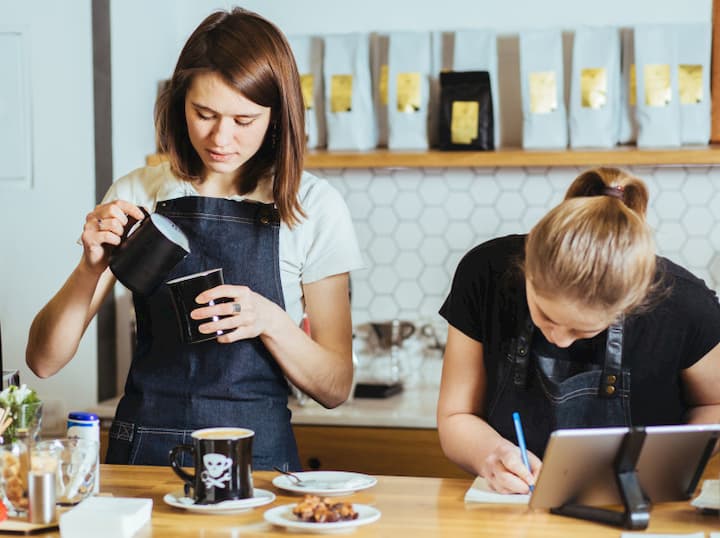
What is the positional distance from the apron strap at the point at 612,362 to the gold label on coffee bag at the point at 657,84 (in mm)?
1438

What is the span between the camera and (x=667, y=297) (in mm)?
1961

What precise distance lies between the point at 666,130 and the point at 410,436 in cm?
120

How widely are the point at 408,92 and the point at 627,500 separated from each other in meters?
2.00

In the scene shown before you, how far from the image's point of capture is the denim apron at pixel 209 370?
6.94 ft

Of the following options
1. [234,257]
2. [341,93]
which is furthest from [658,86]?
[234,257]

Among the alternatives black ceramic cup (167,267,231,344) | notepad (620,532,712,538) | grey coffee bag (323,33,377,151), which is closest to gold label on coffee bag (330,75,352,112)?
grey coffee bag (323,33,377,151)

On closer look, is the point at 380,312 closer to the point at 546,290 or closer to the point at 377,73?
the point at 377,73

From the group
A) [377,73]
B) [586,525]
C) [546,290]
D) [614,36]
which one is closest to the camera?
[586,525]

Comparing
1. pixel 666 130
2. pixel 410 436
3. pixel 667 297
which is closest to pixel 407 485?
pixel 667 297

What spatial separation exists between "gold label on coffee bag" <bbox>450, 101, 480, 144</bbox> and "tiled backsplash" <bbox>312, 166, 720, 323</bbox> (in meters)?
0.24

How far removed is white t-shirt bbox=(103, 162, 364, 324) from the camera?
2195mm

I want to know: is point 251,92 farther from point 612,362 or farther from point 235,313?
point 612,362

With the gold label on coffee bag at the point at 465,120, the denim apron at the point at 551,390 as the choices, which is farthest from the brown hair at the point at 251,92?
the gold label on coffee bag at the point at 465,120

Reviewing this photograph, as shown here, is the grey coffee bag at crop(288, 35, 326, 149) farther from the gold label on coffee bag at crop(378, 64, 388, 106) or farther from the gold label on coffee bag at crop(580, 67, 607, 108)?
the gold label on coffee bag at crop(580, 67, 607, 108)
